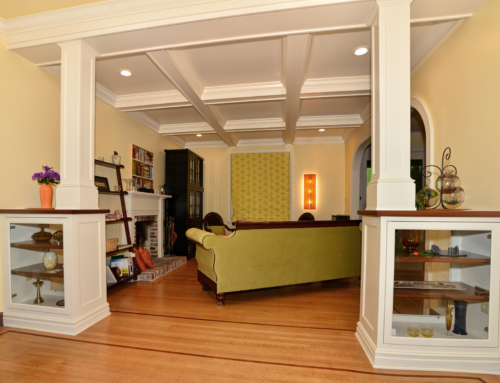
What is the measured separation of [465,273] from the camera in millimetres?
2143

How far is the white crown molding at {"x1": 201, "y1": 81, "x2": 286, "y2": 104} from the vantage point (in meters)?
4.02

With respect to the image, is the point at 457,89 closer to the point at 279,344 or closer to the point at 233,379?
the point at 279,344

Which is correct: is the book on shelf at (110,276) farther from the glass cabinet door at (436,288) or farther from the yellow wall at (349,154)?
the yellow wall at (349,154)

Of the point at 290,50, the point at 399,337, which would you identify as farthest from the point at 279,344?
the point at 290,50

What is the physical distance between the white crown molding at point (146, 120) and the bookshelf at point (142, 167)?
533mm

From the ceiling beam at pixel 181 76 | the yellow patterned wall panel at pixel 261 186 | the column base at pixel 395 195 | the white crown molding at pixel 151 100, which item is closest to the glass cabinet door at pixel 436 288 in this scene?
the column base at pixel 395 195

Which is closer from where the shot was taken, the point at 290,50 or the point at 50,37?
the point at 50,37

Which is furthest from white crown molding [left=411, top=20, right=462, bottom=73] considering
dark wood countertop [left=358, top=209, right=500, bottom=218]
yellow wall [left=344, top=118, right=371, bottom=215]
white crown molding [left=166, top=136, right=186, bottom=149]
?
white crown molding [left=166, top=136, right=186, bottom=149]

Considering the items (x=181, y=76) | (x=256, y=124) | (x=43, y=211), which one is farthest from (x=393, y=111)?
(x=256, y=124)

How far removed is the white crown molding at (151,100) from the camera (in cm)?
436

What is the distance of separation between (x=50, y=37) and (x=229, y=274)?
9.73ft

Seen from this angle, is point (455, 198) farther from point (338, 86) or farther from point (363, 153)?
point (363, 153)

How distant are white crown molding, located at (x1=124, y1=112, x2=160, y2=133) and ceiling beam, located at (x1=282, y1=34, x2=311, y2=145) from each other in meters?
2.78

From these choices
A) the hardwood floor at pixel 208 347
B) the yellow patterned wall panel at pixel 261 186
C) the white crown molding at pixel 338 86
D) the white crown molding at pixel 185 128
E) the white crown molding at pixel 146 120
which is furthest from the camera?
the yellow patterned wall panel at pixel 261 186
